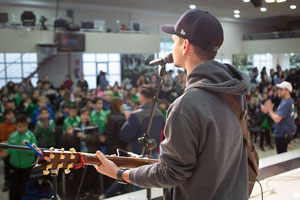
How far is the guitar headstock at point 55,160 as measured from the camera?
51.0 inches

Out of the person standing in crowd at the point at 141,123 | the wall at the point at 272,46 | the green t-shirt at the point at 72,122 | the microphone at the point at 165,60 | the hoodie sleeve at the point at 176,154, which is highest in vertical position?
the wall at the point at 272,46

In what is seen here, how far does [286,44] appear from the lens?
6.25 m

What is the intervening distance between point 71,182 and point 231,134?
3741mm

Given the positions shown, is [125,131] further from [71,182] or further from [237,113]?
[237,113]

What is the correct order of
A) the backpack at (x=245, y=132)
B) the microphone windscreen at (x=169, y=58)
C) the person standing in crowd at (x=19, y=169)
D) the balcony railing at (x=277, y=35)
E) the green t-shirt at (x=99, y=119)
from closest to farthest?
the backpack at (x=245, y=132) < the microphone windscreen at (x=169, y=58) < the person standing in crowd at (x=19, y=169) < the green t-shirt at (x=99, y=119) < the balcony railing at (x=277, y=35)

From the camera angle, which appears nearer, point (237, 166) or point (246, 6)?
point (237, 166)

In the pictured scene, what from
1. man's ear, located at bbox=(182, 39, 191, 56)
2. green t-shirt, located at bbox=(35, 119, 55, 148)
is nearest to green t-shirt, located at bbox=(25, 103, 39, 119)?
green t-shirt, located at bbox=(35, 119, 55, 148)

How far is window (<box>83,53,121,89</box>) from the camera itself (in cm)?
1478

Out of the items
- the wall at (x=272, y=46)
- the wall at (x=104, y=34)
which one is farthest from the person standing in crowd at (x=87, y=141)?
the wall at (x=104, y=34)

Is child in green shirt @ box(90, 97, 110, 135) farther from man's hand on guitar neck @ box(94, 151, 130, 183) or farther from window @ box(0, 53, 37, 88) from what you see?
window @ box(0, 53, 37, 88)

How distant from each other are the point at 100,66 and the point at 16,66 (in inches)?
154

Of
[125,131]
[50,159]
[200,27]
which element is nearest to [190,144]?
[200,27]

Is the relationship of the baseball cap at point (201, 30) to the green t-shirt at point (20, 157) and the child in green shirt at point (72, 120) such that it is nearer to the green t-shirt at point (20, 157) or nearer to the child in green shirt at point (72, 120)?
the green t-shirt at point (20, 157)

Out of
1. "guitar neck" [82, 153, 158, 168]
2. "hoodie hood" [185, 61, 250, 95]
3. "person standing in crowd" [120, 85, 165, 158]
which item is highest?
"hoodie hood" [185, 61, 250, 95]
